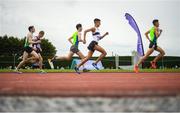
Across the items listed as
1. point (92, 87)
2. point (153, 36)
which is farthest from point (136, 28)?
point (92, 87)

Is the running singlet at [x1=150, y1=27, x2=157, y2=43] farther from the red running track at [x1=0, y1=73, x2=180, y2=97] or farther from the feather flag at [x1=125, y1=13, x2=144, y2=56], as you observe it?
the red running track at [x1=0, y1=73, x2=180, y2=97]

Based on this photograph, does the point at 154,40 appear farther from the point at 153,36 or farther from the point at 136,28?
the point at 136,28

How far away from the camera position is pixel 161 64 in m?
23.9

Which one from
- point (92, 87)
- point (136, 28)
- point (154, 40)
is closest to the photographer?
point (92, 87)

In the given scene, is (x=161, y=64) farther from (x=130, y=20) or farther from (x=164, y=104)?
(x=164, y=104)

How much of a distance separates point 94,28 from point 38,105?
31.0 feet

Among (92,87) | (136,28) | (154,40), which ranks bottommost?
(92,87)

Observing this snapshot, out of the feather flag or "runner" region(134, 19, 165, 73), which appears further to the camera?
the feather flag

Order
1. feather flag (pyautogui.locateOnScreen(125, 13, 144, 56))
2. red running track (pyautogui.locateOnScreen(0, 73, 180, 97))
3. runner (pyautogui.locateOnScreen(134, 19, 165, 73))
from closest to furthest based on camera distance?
red running track (pyautogui.locateOnScreen(0, 73, 180, 97)) → runner (pyautogui.locateOnScreen(134, 19, 165, 73)) → feather flag (pyautogui.locateOnScreen(125, 13, 144, 56))

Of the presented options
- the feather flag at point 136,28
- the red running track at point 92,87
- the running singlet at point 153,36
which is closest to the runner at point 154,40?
the running singlet at point 153,36

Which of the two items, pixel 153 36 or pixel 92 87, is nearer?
pixel 92 87

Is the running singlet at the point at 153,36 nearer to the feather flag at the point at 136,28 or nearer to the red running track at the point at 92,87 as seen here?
the feather flag at the point at 136,28

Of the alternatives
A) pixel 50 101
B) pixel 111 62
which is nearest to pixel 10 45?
pixel 111 62

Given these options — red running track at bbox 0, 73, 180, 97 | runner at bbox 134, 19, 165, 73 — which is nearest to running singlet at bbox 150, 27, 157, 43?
runner at bbox 134, 19, 165, 73
